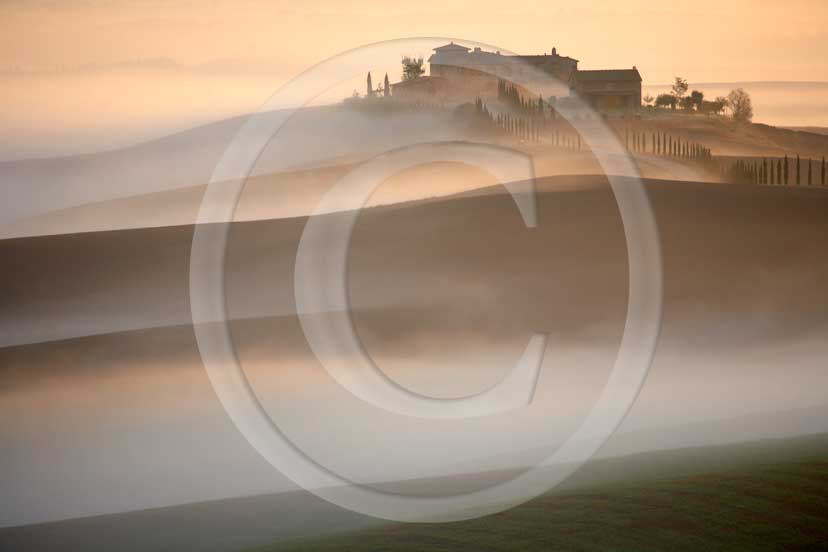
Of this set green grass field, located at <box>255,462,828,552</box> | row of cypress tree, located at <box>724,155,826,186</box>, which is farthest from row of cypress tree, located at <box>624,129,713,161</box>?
green grass field, located at <box>255,462,828,552</box>

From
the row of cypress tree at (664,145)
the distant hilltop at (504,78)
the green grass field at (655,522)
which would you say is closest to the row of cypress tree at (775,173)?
the row of cypress tree at (664,145)

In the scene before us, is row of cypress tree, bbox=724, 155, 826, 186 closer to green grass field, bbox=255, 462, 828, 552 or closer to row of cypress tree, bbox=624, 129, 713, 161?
row of cypress tree, bbox=624, 129, 713, 161

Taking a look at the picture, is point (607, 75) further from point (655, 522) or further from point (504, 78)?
point (655, 522)

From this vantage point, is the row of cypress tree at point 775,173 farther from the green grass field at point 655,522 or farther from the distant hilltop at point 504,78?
the green grass field at point 655,522

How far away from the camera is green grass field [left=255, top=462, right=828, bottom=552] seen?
6.50 m

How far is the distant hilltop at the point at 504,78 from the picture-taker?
8.96 metres

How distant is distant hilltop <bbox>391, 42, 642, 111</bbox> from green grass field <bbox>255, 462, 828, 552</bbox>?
410cm

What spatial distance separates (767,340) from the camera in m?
9.94

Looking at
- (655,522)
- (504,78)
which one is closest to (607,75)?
(504,78)

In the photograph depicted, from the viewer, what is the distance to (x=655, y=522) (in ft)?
22.1

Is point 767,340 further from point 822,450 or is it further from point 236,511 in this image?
point 236,511

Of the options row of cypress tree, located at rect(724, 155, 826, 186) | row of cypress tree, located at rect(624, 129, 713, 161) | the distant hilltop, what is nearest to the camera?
the distant hilltop

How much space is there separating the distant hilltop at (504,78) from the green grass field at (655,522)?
4.10 meters

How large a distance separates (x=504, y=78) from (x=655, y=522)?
458 centimetres
